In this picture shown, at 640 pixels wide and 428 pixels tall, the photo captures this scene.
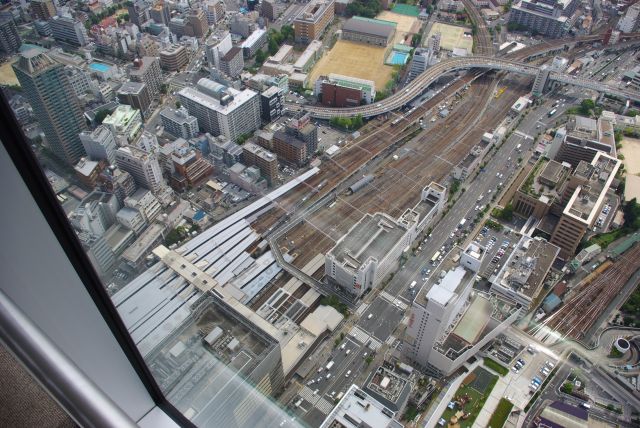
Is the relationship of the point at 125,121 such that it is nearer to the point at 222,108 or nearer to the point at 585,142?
the point at 222,108

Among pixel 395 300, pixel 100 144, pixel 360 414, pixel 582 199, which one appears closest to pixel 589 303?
pixel 582 199

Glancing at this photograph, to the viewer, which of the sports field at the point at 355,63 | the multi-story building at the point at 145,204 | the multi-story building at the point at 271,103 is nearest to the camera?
the multi-story building at the point at 145,204

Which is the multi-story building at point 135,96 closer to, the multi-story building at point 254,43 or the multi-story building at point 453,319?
the multi-story building at point 254,43

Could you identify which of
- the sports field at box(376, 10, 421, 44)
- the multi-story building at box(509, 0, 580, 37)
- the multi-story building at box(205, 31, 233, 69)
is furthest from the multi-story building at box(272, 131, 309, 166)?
the multi-story building at box(509, 0, 580, 37)

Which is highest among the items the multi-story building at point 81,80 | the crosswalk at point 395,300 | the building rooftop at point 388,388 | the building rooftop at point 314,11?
the multi-story building at point 81,80

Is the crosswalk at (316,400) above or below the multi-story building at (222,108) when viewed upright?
below

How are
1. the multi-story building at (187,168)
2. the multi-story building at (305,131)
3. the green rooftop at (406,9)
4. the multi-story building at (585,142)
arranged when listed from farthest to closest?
the green rooftop at (406,9), the multi-story building at (305,131), the multi-story building at (585,142), the multi-story building at (187,168)

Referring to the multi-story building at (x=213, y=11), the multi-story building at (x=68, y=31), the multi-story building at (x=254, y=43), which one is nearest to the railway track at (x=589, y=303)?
the multi-story building at (x=254, y=43)
